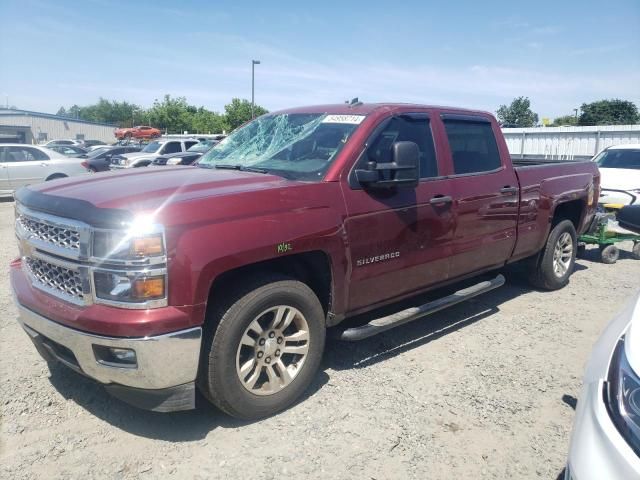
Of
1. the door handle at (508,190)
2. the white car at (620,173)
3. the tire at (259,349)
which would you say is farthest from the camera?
the white car at (620,173)

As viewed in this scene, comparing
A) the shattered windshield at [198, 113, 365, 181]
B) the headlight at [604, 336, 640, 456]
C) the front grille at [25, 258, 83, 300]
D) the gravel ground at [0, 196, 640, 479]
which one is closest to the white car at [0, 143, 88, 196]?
the gravel ground at [0, 196, 640, 479]

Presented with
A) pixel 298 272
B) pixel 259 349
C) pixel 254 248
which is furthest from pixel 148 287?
pixel 298 272

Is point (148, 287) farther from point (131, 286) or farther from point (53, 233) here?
point (53, 233)

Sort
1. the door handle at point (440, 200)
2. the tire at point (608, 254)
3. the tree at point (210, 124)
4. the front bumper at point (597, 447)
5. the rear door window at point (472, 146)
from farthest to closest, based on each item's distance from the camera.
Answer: the tree at point (210, 124) → the tire at point (608, 254) → the rear door window at point (472, 146) → the door handle at point (440, 200) → the front bumper at point (597, 447)

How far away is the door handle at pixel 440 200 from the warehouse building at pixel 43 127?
5591 centimetres

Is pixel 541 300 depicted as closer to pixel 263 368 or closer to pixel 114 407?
pixel 263 368

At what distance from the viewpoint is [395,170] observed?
3.53 metres

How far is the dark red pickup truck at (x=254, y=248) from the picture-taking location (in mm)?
2668

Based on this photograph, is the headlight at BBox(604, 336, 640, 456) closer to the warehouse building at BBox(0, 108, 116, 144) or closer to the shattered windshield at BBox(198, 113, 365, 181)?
the shattered windshield at BBox(198, 113, 365, 181)

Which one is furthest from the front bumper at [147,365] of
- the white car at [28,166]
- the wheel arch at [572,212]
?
the white car at [28,166]

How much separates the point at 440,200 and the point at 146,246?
94.9 inches

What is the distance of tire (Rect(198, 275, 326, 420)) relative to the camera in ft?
9.61

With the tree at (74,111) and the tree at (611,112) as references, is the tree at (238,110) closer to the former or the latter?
the tree at (611,112)

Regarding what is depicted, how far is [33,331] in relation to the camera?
312 cm
